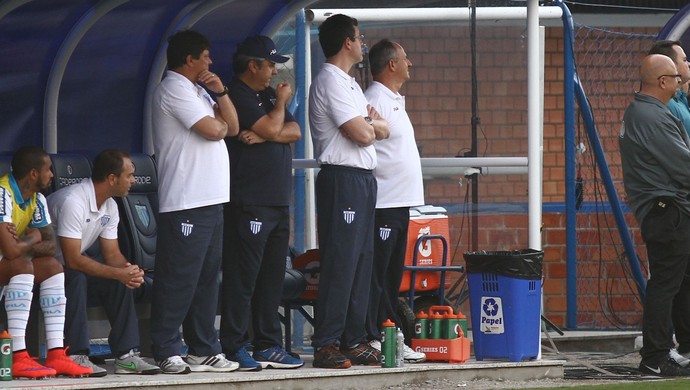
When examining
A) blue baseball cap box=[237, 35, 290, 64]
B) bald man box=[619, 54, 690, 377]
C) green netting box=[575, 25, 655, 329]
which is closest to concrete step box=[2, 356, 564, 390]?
bald man box=[619, 54, 690, 377]

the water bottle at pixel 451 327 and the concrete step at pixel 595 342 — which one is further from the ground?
the water bottle at pixel 451 327

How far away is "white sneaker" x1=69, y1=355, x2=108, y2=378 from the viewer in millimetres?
8977

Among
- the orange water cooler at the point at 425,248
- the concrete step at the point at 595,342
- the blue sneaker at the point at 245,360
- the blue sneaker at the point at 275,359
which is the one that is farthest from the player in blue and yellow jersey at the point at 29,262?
the concrete step at the point at 595,342

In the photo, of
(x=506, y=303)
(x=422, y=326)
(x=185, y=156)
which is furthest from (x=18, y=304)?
(x=506, y=303)

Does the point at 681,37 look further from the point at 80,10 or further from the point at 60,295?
the point at 60,295

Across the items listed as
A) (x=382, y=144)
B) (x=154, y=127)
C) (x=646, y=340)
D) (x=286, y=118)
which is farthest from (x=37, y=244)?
(x=646, y=340)

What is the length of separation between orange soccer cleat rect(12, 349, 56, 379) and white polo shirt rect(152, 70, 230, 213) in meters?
1.13

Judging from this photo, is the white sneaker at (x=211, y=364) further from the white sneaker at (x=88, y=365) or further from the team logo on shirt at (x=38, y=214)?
the team logo on shirt at (x=38, y=214)

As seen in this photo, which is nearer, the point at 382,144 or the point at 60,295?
the point at 60,295

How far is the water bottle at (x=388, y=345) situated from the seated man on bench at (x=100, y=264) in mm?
1406

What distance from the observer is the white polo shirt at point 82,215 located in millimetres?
9094

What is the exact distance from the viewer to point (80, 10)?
1033 centimetres

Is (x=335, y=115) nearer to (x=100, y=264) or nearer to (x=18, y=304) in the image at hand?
(x=100, y=264)

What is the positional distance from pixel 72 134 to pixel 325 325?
2293 millimetres
